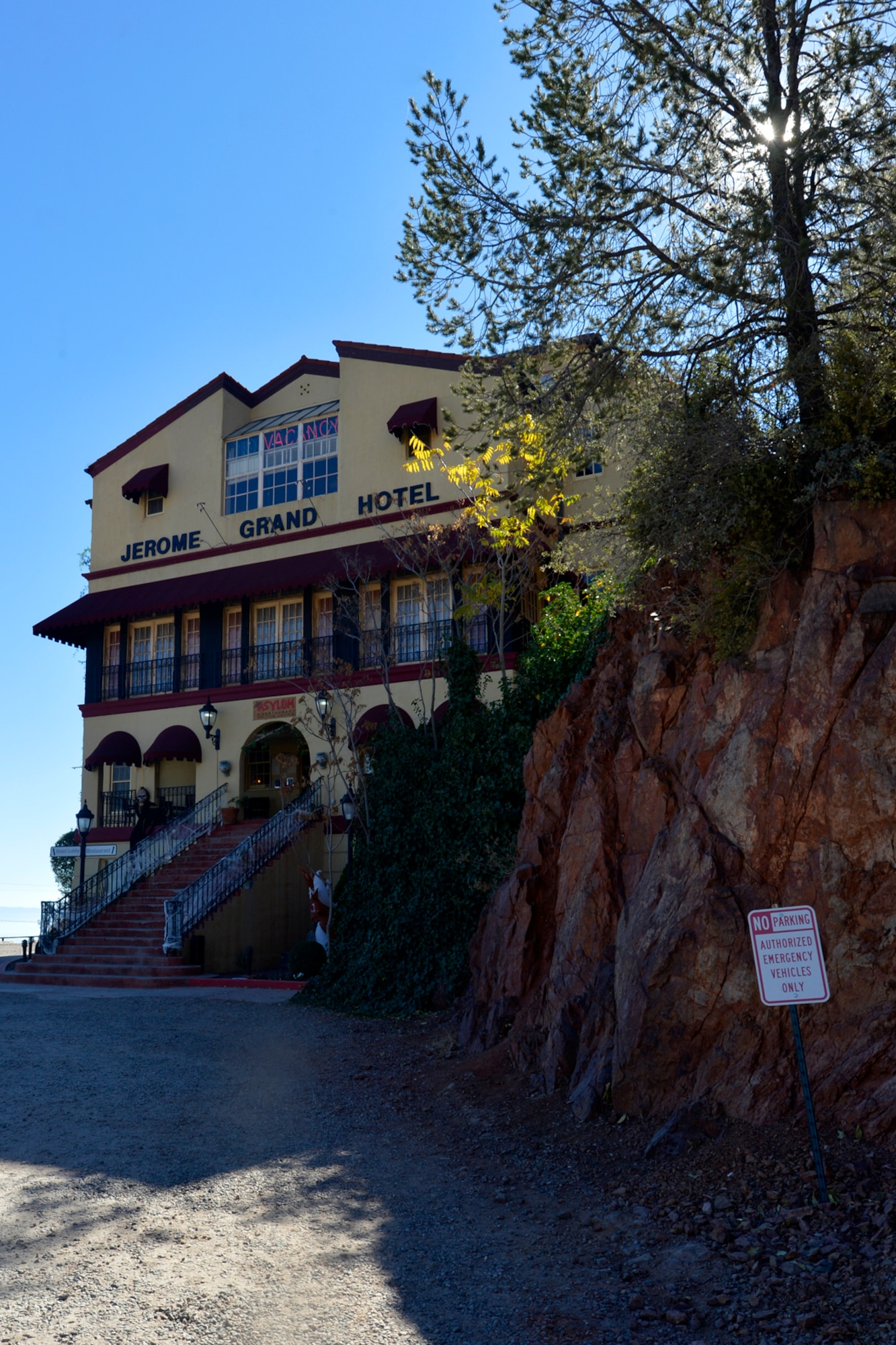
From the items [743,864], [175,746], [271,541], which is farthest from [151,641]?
[743,864]

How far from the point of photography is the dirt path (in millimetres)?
4836

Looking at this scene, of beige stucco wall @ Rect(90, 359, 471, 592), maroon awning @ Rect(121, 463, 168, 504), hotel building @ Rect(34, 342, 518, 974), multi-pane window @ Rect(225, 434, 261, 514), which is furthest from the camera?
maroon awning @ Rect(121, 463, 168, 504)

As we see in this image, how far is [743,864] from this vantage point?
7.50 m

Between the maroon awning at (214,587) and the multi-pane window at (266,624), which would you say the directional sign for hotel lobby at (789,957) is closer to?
the maroon awning at (214,587)

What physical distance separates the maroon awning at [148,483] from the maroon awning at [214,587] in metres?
2.73

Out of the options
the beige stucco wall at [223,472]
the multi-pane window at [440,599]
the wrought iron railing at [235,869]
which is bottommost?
the wrought iron railing at [235,869]

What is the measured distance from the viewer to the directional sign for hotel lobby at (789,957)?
598cm

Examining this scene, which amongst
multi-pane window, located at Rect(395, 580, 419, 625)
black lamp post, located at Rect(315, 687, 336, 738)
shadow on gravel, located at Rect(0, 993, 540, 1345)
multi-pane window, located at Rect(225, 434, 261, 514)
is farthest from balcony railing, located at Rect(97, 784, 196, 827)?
shadow on gravel, located at Rect(0, 993, 540, 1345)

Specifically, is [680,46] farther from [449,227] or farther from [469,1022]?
[469,1022]

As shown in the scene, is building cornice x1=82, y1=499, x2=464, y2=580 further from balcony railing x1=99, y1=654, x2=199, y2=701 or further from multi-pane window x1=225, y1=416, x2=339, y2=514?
balcony railing x1=99, y1=654, x2=199, y2=701

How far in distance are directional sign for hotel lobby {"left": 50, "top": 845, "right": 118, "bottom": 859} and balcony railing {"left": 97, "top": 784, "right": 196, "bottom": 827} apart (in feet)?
2.35

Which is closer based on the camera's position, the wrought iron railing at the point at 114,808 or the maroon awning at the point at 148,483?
the wrought iron railing at the point at 114,808

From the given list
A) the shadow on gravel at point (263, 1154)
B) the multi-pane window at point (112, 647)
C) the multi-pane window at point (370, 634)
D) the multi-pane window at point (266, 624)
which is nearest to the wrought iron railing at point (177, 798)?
the multi-pane window at point (112, 647)

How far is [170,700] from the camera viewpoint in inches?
1118
